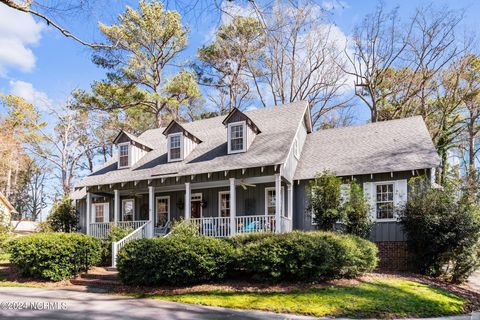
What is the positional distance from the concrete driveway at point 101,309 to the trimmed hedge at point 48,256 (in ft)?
7.55

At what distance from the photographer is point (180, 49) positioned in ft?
95.8

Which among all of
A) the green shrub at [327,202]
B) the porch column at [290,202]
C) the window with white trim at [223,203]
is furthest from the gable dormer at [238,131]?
the green shrub at [327,202]

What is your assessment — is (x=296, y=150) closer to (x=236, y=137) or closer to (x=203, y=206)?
(x=236, y=137)

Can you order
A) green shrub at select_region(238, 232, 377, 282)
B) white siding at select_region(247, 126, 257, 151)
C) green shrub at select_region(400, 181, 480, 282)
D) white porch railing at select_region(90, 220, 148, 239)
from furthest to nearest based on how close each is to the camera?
1. white porch railing at select_region(90, 220, 148, 239)
2. white siding at select_region(247, 126, 257, 151)
3. green shrub at select_region(400, 181, 480, 282)
4. green shrub at select_region(238, 232, 377, 282)

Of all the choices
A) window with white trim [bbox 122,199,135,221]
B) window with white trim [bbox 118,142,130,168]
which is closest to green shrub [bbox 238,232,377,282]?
window with white trim [bbox 118,142,130,168]

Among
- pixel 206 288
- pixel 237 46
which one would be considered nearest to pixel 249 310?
pixel 206 288

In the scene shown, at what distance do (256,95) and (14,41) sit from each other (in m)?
25.5

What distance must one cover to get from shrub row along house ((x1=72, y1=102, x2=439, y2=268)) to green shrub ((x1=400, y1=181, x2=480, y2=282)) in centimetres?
160

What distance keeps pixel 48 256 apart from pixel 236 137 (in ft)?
28.5

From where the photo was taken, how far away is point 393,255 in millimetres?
15219

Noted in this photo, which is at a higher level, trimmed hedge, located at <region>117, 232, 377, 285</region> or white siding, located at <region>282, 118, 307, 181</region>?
white siding, located at <region>282, 118, 307, 181</region>

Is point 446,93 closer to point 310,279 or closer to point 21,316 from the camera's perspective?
point 310,279

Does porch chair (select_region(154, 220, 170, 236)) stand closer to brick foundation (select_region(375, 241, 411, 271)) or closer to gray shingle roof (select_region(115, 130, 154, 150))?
gray shingle roof (select_region(115, 130, 154, 150))

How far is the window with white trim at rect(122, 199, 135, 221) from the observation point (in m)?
21.7
